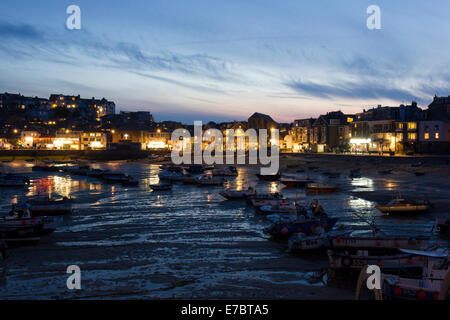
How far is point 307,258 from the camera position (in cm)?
1678

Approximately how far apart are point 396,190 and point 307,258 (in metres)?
25.0

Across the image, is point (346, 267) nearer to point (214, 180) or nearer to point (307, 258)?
point (307, 258)

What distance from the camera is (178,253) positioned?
17.7 m

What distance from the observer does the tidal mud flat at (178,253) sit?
13227 mm

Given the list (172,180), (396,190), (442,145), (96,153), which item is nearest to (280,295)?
(396,190)

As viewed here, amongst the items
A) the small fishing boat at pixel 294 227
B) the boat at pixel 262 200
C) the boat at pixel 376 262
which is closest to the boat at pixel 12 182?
the boat at pixel 262 200

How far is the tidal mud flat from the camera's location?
13227mm

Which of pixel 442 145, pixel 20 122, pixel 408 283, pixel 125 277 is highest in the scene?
pixel 20 122

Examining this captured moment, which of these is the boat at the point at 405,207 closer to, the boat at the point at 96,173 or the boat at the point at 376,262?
the boat at the point at 376,262

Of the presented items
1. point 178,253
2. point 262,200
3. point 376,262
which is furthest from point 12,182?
point 376,262

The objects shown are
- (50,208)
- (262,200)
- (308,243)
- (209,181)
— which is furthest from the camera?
(209,181)

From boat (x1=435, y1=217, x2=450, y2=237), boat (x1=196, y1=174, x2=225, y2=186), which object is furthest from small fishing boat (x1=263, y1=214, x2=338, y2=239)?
boat (x1=196, y1=174, x2=225, y2=186)

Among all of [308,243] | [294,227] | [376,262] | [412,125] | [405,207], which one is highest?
[412,125]

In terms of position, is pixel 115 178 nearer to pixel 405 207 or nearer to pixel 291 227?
pixel 291 227
